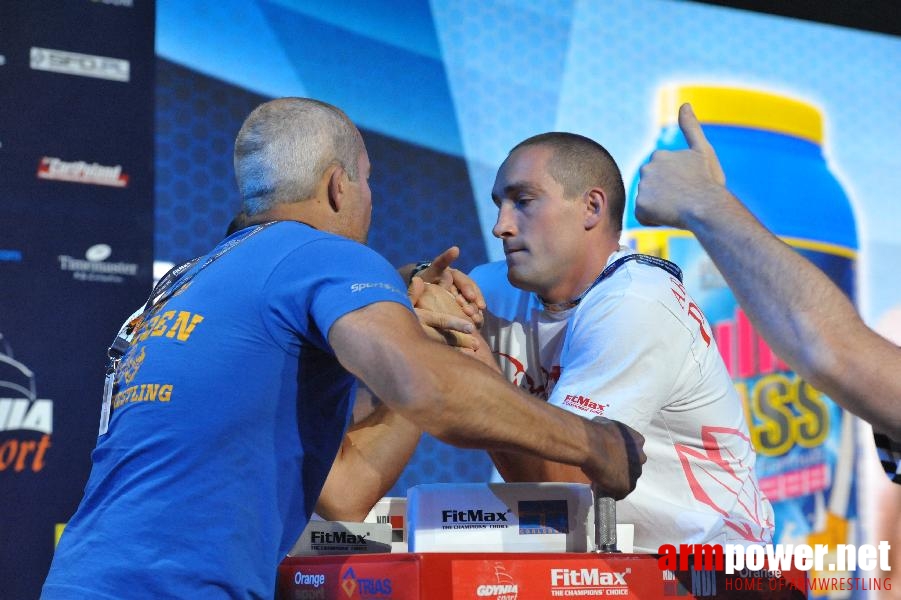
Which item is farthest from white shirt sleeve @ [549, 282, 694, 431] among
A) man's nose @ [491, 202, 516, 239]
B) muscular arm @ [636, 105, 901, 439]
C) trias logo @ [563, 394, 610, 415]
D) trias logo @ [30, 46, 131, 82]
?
trias logo @ [30, 46, 131, 82]

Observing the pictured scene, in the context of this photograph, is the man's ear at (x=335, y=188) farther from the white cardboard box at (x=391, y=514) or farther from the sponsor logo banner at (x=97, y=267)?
the sponsor logo banner at (x=97, y=267)

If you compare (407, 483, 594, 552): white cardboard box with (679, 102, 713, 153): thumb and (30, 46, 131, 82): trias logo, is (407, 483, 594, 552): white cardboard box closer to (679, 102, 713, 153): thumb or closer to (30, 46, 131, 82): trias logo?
(679, 102, 713, 153): thumb

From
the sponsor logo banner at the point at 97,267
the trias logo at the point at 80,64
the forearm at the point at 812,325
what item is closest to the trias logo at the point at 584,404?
the forearm at the point at 812,325

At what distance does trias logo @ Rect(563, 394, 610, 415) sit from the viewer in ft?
6.08

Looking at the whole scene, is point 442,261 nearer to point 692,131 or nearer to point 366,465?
point 366,465

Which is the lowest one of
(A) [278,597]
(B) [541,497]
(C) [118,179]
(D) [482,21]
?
(A) [278,597]

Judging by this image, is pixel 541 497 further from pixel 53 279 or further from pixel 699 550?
pixel 53 279

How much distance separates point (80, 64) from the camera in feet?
10.2

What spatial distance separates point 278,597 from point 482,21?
8.39 feet

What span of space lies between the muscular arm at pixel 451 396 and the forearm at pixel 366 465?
542 mm

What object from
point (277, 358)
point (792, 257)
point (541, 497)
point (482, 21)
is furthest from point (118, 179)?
point (792, 257)

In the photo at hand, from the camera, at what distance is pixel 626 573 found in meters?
1.25

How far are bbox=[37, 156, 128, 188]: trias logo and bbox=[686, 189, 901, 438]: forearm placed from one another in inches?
89.9

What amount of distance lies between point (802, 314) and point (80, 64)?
100 inches
